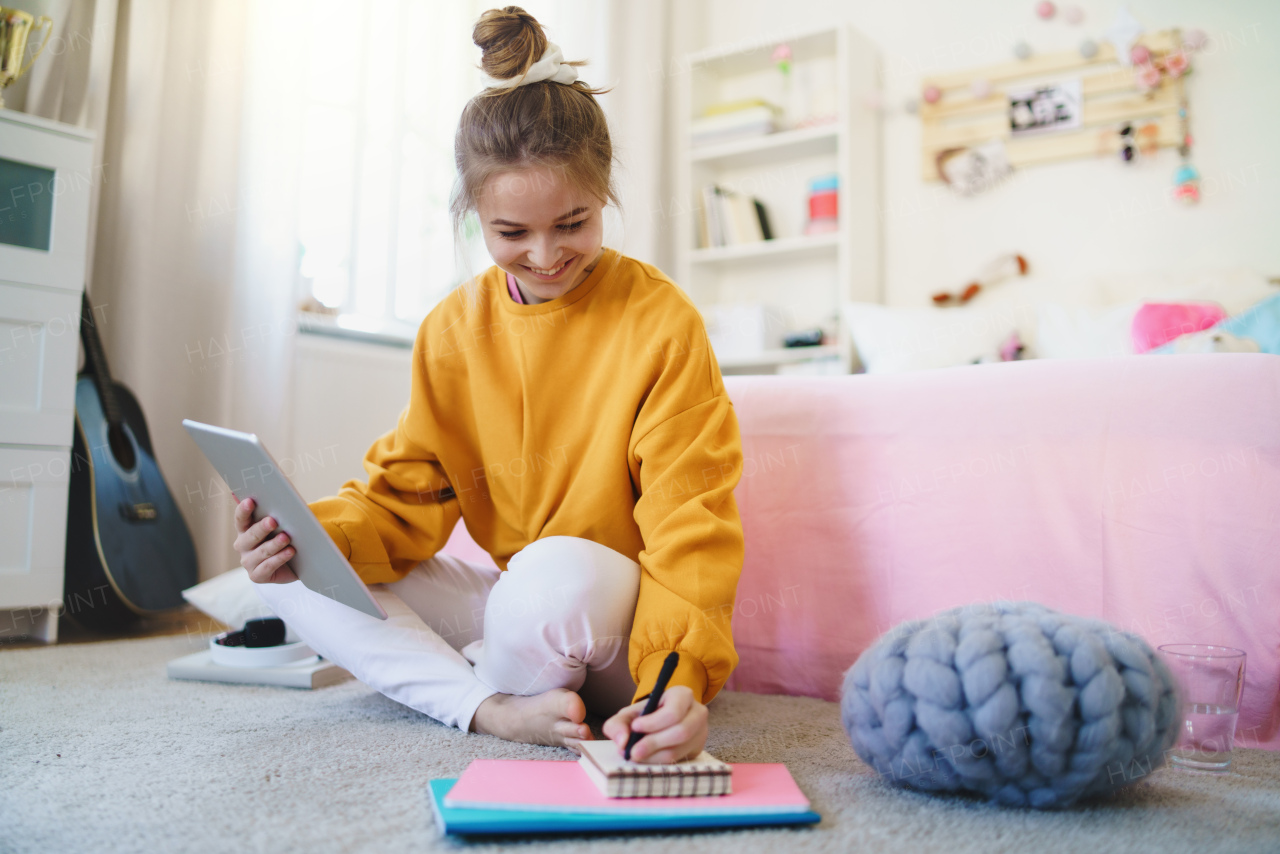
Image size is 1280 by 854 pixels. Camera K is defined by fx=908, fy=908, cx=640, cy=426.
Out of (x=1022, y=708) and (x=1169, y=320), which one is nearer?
(x=1022, y=708)

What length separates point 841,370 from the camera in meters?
2.87

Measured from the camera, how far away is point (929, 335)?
2.55 meters

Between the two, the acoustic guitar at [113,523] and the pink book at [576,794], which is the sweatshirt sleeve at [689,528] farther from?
the acoustic guitar at [113,523]

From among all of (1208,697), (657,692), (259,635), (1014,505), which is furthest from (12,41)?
(1208,697)

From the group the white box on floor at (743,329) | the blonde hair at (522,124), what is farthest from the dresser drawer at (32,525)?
the white box on floor at (743,329)

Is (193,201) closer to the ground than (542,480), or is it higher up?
higher up

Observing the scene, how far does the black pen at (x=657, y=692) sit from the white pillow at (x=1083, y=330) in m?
1.67

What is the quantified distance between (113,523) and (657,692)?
4.40ft

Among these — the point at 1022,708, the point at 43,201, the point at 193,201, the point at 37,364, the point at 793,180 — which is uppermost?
the point at 793,180

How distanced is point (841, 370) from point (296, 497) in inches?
88.4

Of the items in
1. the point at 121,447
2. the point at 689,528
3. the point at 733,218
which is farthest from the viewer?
the point at 733,218

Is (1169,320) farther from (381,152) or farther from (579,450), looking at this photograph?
(381,152)

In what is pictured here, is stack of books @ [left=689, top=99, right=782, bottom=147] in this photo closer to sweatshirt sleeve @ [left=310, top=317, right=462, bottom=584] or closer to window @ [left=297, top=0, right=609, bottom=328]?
window @ [left=297, top=0, right=609, bottom=328]

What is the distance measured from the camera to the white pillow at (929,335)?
2.48m
